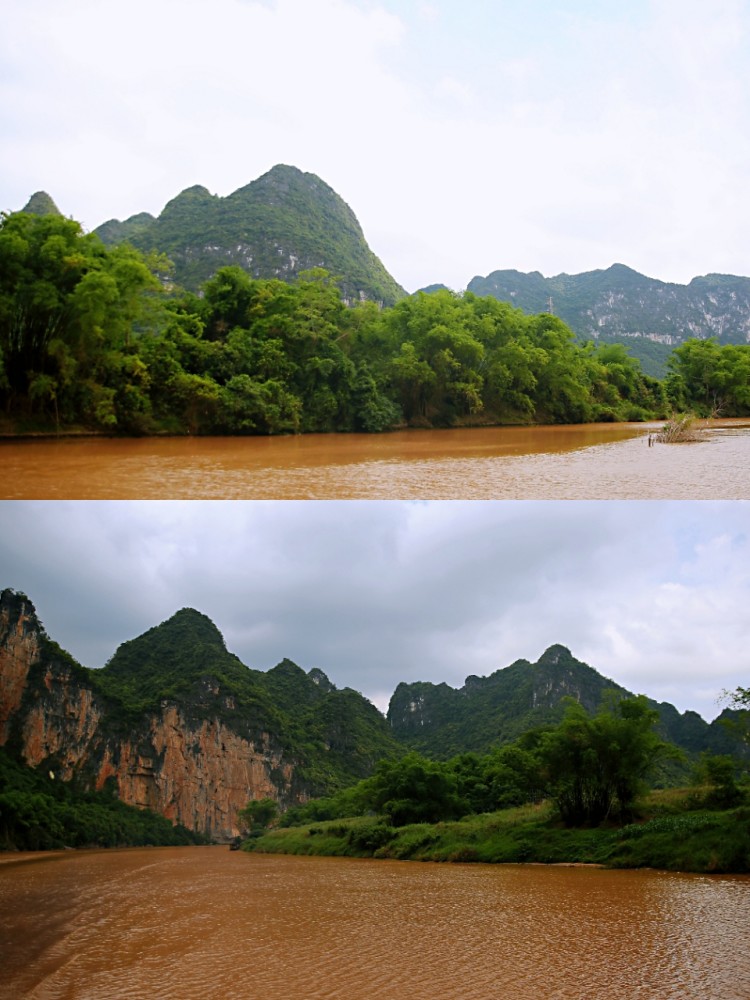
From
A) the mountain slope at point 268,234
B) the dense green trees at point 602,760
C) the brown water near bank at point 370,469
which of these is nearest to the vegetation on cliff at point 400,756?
the dense green trees at point 602,760

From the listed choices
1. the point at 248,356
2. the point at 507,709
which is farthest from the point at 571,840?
the point at 507,709

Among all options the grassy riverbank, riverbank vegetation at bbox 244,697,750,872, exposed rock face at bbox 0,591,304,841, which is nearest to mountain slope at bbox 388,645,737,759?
exposed rock face at bbox 0,591,304,841

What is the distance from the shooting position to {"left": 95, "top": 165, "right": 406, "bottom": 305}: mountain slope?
41.8 metres

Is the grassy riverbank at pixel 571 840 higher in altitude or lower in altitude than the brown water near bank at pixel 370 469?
lower

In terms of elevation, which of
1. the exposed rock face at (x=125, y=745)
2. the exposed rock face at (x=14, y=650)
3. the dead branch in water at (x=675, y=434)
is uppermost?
the dead branch in water at (x=675, y=434)

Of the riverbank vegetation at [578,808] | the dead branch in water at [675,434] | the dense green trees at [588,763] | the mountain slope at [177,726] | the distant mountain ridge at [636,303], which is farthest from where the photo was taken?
the distant mountain ridge at [636,303]

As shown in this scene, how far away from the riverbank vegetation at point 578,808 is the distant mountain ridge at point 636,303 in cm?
4979

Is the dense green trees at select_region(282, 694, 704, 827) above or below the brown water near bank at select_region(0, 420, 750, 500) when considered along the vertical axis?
below

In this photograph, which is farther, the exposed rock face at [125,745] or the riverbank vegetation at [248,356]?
the exposed rock face at [125,745]

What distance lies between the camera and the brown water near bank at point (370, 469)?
33.7 feet

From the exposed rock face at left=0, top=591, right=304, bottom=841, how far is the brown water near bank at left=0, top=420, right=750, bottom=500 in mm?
23458

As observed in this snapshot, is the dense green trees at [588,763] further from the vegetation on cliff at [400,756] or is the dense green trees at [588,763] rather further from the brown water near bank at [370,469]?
the brown water near bank at [370,469]

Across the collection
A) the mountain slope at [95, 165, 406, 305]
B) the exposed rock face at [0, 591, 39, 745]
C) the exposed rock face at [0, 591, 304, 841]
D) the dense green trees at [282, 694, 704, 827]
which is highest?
the mountain slope at [95, 165, 406, 305]

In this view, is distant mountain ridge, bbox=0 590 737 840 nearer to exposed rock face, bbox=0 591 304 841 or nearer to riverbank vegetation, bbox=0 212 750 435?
exposed rock face, bbox=0 591 304 841
